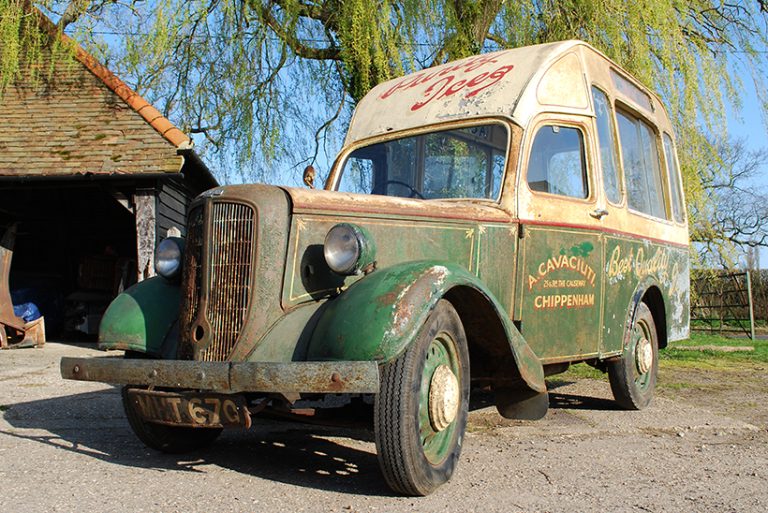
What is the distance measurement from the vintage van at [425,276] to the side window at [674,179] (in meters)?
0.67

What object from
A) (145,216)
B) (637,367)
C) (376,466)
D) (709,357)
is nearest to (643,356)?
(637,367)

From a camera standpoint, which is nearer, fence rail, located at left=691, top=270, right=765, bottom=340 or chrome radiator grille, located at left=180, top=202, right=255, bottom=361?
chrome radiator grille, located at left=180, top=202, right=255, bottom=361

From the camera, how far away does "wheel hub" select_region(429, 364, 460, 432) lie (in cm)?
368

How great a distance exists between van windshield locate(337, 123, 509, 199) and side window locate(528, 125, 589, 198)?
0.81 feet

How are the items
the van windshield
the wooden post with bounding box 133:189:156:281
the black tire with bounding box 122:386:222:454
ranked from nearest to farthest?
the black tire with bounding box 122:386:222:454 < the van windshield < the wooden post with bounding box 133:189:156:281

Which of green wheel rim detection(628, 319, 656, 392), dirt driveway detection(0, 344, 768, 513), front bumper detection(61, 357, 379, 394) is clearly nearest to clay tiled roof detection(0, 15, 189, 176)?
dirt driveway detection(0, 344, 768, 513)

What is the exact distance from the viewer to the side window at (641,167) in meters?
6.08

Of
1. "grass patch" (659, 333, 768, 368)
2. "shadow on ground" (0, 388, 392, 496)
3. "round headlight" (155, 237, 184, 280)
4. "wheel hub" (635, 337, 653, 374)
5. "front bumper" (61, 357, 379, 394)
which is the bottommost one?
"grass patch" (659, 333, 768, 368)

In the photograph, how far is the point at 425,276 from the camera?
3.64m

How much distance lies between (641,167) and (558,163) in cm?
159

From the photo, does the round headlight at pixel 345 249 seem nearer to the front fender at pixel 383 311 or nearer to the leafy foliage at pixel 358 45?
the front fender at pixel 383 311

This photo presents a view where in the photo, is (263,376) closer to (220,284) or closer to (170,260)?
(220,284)

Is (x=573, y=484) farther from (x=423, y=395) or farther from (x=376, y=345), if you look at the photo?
(x=376, y=345)

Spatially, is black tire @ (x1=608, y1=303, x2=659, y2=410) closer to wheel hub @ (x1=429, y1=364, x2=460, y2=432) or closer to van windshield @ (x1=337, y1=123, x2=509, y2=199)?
van windshield @ (x1=337, y1=123, x2=509, y2=199)
